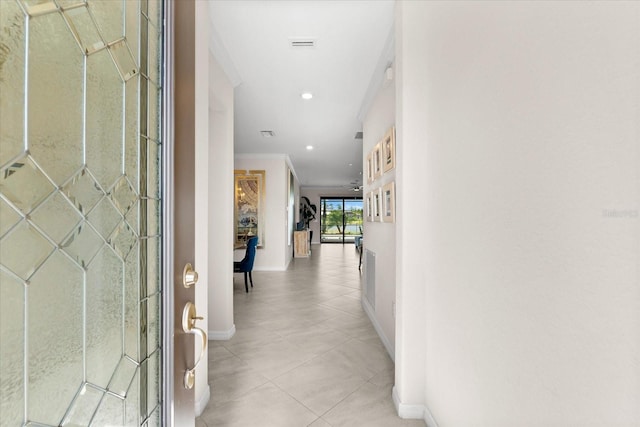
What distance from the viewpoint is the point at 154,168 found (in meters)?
0.82

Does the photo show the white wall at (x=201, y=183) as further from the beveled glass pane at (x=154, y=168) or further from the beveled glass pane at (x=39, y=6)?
the beveled glass pane at (x=39, y=6)

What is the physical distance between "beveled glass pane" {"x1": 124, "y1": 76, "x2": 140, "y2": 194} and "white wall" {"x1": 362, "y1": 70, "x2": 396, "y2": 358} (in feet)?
6.81

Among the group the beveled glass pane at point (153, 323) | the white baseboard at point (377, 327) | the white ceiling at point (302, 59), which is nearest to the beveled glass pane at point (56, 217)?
the beveled glass pane at point (153, 323)

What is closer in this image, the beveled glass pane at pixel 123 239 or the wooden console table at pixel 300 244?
the beveled glass pane at pixel 123 239

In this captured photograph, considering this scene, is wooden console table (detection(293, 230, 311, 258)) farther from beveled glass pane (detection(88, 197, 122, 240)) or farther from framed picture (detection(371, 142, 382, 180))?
beveled glass pane (detection(88, 197, 122, 240))

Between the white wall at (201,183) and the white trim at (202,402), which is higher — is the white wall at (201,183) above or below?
above

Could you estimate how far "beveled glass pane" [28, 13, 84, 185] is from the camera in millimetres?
496

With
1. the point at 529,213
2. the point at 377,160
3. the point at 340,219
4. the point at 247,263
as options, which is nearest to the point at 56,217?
the point at 529,213

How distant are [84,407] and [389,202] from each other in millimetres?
2370

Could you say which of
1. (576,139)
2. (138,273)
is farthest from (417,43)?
(138,273)

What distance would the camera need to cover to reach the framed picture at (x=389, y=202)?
7.96ft

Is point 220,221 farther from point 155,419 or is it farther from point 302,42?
point 155,419

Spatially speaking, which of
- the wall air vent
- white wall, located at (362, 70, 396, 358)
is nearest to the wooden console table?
white wall, located at (362, 70, 396, 358)

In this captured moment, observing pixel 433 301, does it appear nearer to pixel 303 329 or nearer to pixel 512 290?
pixel 512 290
